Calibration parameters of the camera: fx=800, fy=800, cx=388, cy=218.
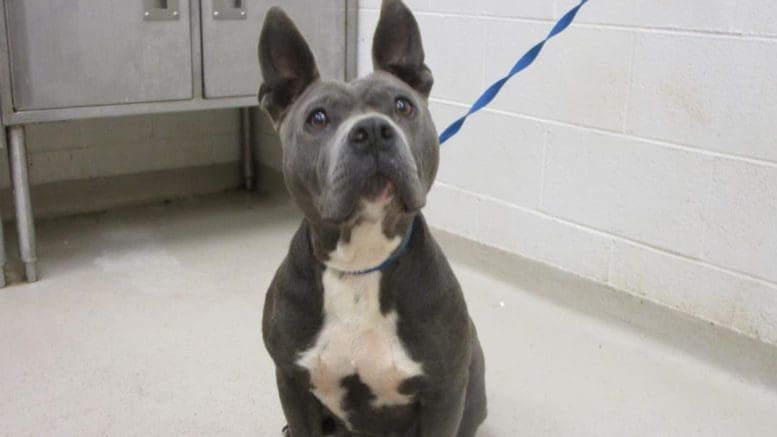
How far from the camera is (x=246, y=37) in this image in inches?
124

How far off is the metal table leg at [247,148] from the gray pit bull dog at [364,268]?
98.8 inches

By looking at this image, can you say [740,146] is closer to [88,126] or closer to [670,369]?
[670,369]

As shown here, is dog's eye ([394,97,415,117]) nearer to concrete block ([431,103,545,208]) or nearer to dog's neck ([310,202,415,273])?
dog's neck ([310,202,415,273])

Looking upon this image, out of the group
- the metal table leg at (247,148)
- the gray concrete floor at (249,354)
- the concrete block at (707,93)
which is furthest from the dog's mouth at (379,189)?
the metal table leg at (247,148)

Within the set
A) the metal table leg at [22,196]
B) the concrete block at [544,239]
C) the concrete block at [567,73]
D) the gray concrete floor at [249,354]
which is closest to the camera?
the gray concrete floor at [249,354]

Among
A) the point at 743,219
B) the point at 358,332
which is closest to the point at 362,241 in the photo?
the point at 358,332

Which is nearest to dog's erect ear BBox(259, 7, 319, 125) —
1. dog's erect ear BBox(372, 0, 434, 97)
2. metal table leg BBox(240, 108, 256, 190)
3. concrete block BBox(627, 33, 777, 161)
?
dog's erect ear BBox(372, 0, 434, 97)

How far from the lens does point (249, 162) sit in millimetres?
4086

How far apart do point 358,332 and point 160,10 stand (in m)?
1.91

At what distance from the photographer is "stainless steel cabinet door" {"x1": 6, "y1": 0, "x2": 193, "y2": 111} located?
2.66 meters

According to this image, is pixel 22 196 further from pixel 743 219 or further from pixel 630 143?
pixel 743 219

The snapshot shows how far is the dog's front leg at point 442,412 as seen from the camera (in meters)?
1.47

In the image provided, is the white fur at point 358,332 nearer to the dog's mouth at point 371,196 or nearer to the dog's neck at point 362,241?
the dog's neck at point 362,241

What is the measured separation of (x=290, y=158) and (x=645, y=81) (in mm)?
1350
